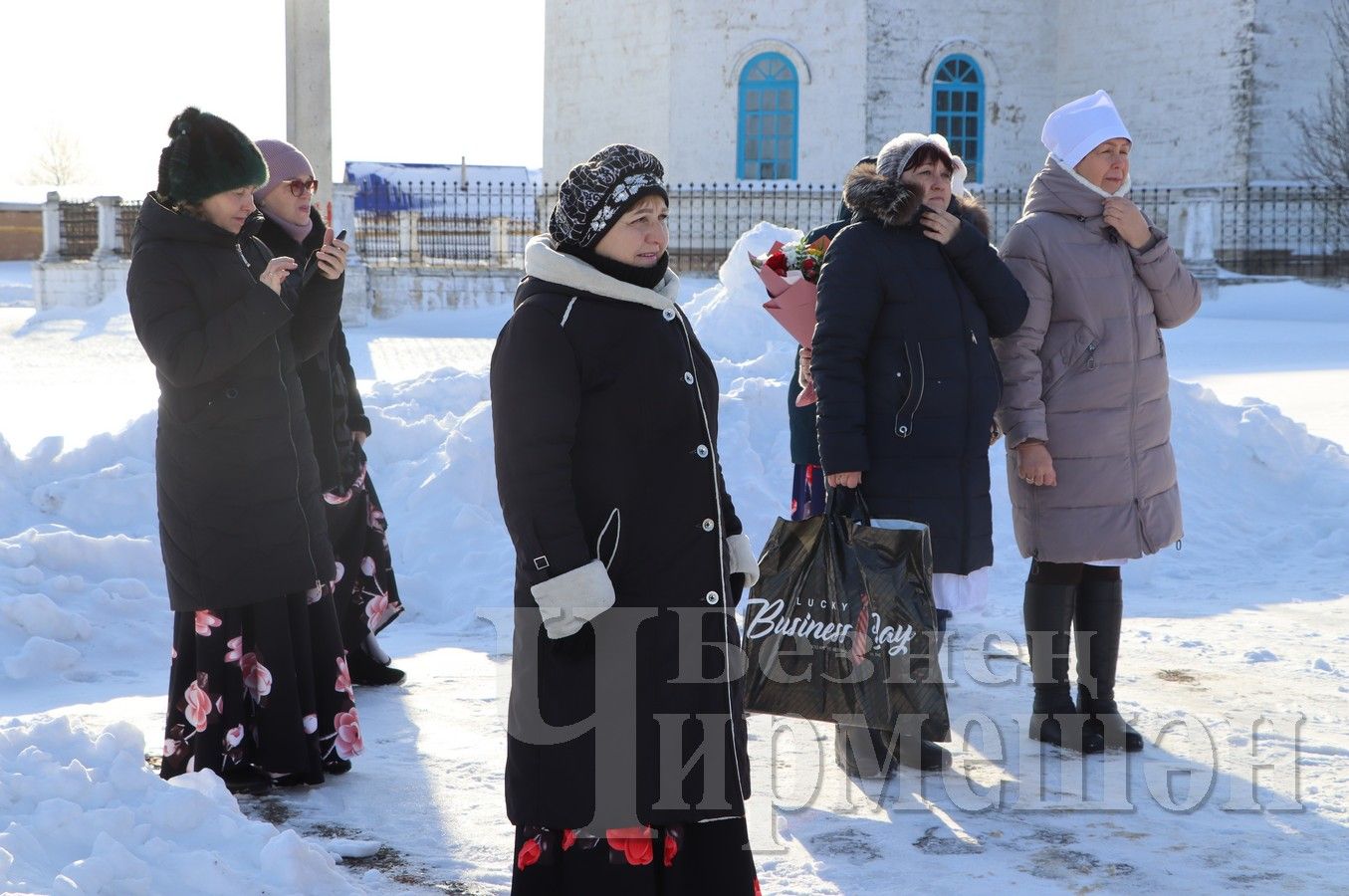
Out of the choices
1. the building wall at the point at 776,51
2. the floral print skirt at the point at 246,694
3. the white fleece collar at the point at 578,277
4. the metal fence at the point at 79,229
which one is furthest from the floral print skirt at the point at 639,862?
the metal fence at the point at 79,229

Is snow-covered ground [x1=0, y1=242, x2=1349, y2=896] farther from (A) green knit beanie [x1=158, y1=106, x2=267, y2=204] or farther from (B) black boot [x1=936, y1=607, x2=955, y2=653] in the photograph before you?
(A) green knit beanie [x1=158, y1=106, x2=267, y2=204]

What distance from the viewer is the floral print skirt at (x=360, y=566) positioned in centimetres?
548

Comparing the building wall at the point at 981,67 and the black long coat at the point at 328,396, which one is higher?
the building wall at the point at 981,67

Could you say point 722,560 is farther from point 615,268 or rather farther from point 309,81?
point 309,81

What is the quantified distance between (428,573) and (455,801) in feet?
9.63

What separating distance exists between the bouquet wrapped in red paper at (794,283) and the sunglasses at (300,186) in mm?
1534

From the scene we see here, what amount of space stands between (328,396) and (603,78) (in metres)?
19.1

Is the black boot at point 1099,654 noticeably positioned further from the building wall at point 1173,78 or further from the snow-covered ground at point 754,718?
the building wall at point 1173,78

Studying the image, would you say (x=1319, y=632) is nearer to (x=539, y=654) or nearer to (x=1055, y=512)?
(x=1055, y=512)

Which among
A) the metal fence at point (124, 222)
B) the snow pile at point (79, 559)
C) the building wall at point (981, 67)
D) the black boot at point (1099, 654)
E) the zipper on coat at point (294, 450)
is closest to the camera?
the zipper on coat at point (294, 450)

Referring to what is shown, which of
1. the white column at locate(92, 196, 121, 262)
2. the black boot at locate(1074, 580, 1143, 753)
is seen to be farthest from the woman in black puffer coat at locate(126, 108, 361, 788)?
the white column at locate(92, 196, 121, 262)

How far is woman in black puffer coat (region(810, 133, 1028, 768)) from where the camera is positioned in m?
4.45

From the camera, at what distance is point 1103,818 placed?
163 inches

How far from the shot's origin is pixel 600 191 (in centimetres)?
301
